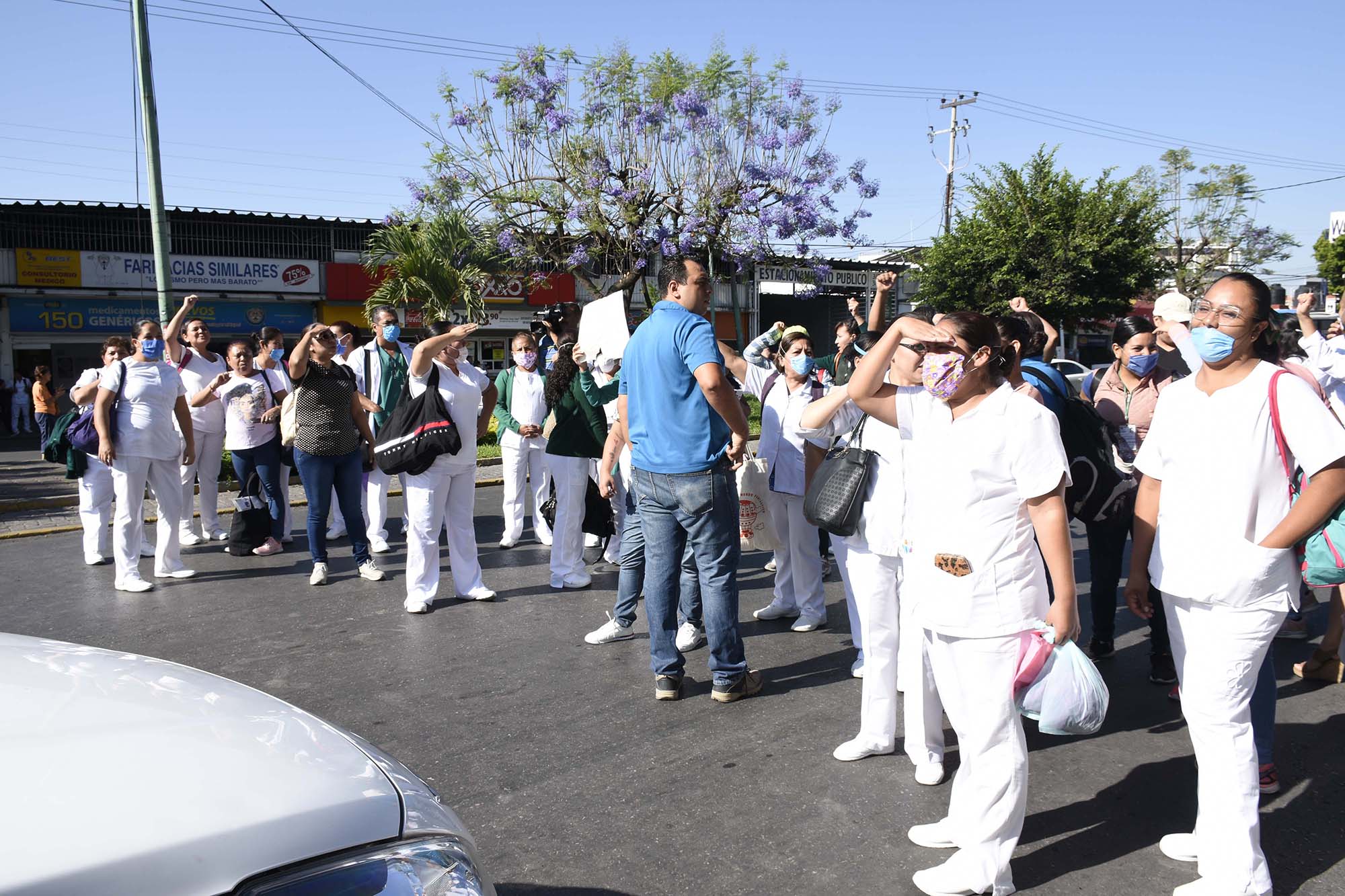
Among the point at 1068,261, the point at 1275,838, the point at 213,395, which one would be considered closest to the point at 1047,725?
the point at 1275,838

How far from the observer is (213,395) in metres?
8.69

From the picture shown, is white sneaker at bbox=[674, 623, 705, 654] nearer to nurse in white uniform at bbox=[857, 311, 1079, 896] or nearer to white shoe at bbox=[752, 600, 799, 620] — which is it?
white shoe at bbox=[752, 600, 799, 620]

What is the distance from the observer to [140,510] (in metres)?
7.62

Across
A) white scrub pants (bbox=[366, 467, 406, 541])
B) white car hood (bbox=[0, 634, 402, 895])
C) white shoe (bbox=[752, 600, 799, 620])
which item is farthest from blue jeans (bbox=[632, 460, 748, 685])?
white scrub pants (bbox=[366, 467, 406, 541])

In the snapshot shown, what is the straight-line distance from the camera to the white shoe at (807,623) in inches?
243

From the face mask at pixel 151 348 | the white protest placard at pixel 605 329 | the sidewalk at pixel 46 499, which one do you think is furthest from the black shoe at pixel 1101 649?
the sidewalk at pixel 46 499

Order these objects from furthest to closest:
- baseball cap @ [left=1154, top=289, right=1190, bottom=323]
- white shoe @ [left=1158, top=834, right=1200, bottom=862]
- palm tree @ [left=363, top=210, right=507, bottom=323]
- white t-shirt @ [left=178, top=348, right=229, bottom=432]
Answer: palm tree @ [left=363, top=210, right=507, bottom=323]
white t-shirt @ [left=178, top=348, right=229, bottom=432]
baseball cap @ [left=1154, top=289, right=1190, bottom=323]
white shoe @ [left=1158, top=834, right=1200, bottom=862]

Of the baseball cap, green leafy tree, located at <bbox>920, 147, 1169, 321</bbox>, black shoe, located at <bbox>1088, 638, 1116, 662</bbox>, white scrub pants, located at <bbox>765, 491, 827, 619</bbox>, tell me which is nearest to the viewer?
the baseball cap

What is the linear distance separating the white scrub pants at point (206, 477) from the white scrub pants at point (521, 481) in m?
2.63

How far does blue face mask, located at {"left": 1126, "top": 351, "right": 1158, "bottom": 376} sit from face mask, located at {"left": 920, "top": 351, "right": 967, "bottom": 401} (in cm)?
289

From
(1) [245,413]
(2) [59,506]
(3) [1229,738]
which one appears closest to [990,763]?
(3) [1229,738]

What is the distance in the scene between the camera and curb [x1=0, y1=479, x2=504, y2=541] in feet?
31.8

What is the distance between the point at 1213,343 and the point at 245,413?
24.7 feet

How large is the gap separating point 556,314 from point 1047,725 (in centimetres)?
531
